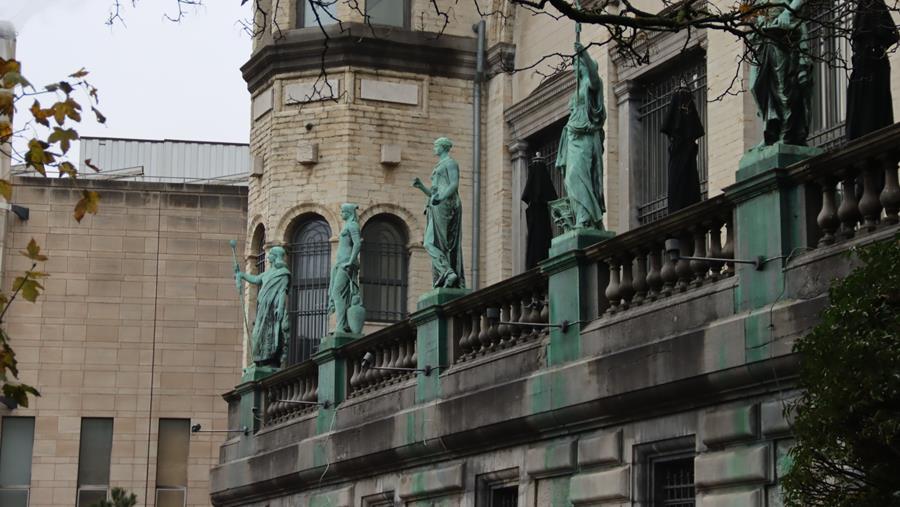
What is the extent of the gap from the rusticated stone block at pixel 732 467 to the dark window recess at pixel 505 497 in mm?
4545

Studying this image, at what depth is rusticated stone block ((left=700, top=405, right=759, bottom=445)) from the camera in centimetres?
1878

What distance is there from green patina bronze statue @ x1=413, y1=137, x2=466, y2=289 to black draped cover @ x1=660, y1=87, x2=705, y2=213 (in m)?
3.19

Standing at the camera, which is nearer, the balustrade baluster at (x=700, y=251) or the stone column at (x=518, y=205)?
the balustrade baluster at (x=700, y=251)

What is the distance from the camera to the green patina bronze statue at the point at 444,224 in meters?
26.8

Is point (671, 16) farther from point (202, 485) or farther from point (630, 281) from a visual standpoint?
point (202, 485)

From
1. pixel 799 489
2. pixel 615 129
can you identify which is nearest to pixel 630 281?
pixel 799 489

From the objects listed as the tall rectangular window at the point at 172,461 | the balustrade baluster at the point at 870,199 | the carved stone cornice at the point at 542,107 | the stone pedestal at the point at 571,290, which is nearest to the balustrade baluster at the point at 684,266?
the stone pedestal at the point at 571,290

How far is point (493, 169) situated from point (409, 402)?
413 inches

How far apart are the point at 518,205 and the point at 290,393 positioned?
19.8ft

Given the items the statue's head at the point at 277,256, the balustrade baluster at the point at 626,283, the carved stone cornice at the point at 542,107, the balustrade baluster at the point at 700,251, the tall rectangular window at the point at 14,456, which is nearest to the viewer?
the balustrade baluster at the point at 700,251

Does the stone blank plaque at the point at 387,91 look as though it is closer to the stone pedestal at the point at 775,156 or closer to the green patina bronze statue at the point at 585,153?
the green patina bronze statue at the point at 585,153

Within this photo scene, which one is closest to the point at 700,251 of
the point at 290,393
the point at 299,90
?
the point at 290,393

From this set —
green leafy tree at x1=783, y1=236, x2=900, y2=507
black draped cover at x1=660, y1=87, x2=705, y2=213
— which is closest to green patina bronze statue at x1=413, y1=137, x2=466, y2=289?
black draped cover at x1=660, y1=87, x2=705, y2=213

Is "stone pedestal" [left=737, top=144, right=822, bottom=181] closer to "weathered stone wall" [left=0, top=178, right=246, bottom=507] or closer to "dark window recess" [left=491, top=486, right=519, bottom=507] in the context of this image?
"dark window recess" [left=491, top=486, right=519, bottom=507]
